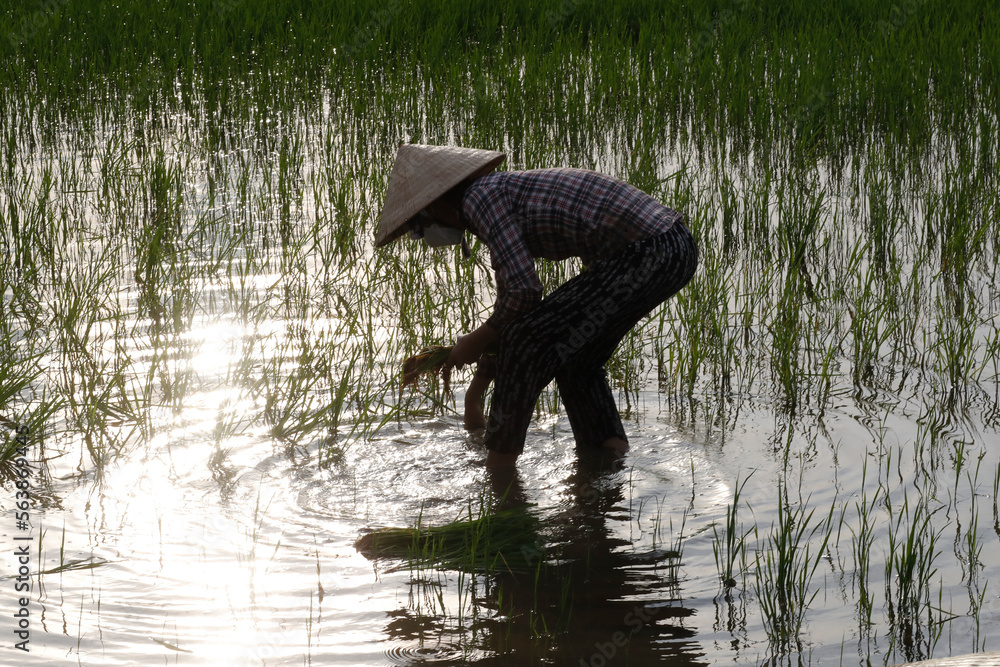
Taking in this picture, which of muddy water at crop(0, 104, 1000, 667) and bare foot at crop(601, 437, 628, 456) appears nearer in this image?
muddy water at crop(0, 104, 1000, 667)

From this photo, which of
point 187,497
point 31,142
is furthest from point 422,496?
point 31,142

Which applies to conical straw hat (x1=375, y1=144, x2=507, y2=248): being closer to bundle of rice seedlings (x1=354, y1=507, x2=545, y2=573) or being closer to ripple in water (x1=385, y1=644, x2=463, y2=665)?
bundle of rice seedlings (x1=354, y1=507, x2=545, y2=573)

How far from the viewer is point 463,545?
101 inches

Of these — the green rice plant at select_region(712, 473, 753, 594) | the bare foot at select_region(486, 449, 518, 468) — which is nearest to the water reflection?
the green rice plant at select_region(712, 473, 753, 594)

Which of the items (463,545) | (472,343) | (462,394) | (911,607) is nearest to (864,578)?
(911,607)

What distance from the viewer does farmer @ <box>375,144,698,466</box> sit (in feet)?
9.02

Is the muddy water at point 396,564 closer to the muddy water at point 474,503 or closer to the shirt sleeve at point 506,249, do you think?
the muddy water at point 474,503

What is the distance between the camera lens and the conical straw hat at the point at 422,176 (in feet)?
8.96

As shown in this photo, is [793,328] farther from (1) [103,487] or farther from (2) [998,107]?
(2) [998,107]

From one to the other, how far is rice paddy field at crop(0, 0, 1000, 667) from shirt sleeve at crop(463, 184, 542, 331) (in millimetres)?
553

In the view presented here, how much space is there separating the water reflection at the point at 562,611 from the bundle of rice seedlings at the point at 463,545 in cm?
3

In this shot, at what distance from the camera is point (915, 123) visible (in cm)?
602

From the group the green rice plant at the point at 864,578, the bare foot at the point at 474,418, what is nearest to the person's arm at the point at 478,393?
the bare foot at the point at 474,418

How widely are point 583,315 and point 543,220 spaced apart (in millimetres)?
279
